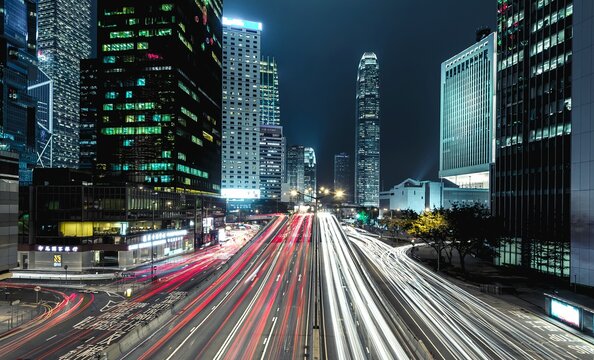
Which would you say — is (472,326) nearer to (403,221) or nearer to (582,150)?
(582,150)

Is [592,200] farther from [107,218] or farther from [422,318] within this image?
[107,218]

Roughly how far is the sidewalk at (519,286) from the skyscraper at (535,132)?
3496 millimetres

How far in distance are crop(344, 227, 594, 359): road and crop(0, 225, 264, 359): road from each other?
84.0 ft

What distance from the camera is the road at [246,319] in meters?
29.1

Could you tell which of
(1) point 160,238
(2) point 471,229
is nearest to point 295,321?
(2) point 471,229

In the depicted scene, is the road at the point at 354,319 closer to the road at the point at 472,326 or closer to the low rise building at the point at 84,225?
the road at the point at 472,326

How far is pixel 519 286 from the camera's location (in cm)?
5616

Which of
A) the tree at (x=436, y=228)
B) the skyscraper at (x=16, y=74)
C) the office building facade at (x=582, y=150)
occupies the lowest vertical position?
the tree at (x=436, y=228)

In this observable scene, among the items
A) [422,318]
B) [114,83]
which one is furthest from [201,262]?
[114,83]

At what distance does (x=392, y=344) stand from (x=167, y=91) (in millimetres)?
120082

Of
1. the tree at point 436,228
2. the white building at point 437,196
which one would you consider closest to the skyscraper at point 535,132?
the tree at point 436,228

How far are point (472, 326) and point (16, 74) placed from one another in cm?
18793

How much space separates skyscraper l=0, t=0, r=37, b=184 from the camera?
15238 cm

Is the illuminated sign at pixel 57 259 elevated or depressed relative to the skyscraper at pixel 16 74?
depressed
